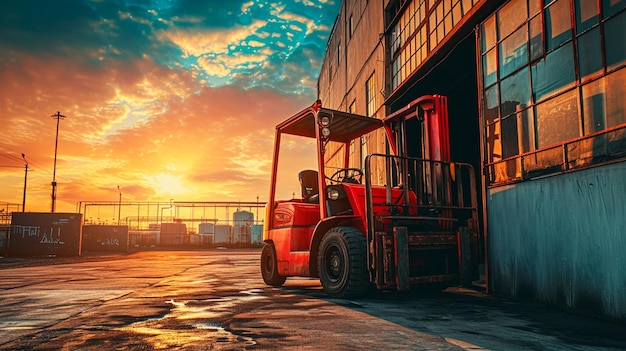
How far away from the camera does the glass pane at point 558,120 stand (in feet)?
20.5

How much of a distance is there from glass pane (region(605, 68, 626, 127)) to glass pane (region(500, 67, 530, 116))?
1665 mm

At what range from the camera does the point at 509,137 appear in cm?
769

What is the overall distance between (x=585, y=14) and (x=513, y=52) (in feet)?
5.45

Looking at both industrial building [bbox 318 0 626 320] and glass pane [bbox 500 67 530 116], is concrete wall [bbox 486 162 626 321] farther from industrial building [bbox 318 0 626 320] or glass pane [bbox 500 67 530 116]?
glass pane [bbox 500 67 530 116]

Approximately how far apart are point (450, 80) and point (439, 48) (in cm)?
173

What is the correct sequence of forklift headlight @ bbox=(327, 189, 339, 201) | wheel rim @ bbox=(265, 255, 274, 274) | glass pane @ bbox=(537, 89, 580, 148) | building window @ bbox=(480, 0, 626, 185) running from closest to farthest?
building window @ bbox=(480, 0, 626, 185), glass pane @ bbox=(537, 89, 580, 148), forklift headlight @ bbox=(327, 189, 339, 201), wheel rim @ bbox=(265, 255, 274, 274)

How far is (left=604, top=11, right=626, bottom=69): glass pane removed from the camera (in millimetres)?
5449

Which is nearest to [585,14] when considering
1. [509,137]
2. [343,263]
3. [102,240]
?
[509,137]

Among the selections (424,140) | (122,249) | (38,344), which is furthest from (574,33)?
(122,249)

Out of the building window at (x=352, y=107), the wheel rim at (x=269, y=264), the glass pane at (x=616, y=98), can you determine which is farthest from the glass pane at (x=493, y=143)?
the building window at (x=352, y=107)

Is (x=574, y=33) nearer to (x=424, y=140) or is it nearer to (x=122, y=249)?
(x=424, y=140)

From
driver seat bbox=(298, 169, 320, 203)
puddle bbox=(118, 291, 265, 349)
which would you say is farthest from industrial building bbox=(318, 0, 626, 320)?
puddle bbox=(118, 291, 265, 349)

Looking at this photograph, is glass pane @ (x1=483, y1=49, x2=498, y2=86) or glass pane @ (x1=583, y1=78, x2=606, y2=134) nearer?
glass pane @ (x1=583, y1=78, x2=606, y2=134)

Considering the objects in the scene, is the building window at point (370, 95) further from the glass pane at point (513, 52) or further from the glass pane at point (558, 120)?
the glass pane at point (558, 120)
